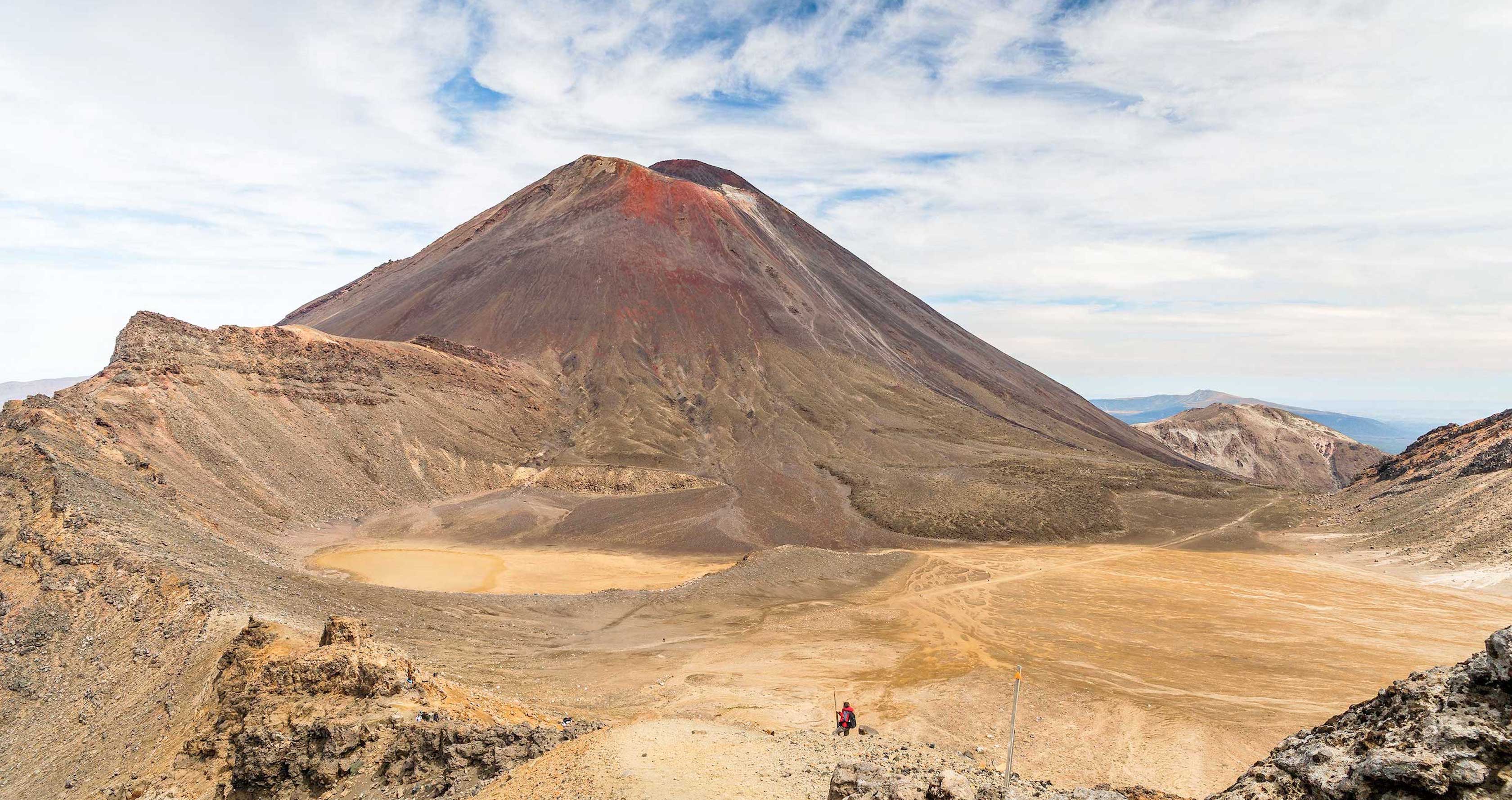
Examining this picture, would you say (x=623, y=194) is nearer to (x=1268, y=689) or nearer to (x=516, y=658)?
(x=516, y=658)

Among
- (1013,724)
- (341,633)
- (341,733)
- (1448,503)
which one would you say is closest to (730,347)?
(1448,503)

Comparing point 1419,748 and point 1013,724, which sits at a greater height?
point 1419,748

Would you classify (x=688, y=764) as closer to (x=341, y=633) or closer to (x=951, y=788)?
(x=951, y=788)

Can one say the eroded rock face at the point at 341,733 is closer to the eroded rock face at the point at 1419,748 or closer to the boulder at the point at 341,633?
the boulder at the point at 341,633

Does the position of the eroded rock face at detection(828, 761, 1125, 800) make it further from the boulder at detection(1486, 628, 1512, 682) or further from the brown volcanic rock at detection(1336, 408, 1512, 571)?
the brown volcanic rock at detection(1336, 408, 1512, 571)

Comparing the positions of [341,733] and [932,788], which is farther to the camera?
[341,733]

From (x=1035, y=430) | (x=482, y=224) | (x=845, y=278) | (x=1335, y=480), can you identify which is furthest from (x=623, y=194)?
(x=1335, y=480)

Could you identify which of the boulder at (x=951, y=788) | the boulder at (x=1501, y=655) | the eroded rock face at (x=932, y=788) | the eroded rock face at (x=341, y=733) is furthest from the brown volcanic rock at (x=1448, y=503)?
the eroded rock face at (x=341, y=733)
